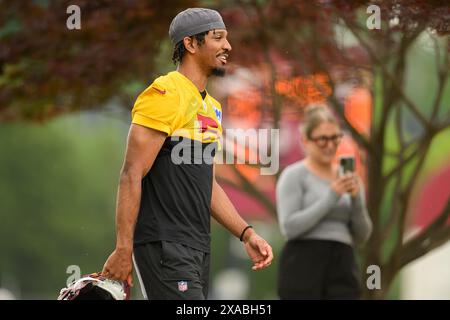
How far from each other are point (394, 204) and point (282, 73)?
4.62 feet

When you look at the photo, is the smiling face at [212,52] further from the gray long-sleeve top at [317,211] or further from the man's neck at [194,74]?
the gray long-sleeve top at [317,211]

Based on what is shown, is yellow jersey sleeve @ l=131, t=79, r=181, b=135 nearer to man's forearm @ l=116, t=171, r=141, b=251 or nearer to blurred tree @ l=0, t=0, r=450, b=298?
man's forearm @ l=116, t=171, r=141, b=251

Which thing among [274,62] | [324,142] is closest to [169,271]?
[324,142]

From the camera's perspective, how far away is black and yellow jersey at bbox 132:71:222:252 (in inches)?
184

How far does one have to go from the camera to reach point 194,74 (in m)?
4.91

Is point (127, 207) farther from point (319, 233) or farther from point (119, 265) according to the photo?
point (319, 233)

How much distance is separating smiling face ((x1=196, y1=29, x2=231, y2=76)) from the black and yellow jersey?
123mm

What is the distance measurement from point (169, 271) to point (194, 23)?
40.2 inches

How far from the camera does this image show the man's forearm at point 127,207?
459cm

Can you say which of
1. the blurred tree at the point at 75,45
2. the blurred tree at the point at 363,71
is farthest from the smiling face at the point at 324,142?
the blurred tree at the point at 75,45

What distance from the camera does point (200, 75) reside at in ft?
16.1
